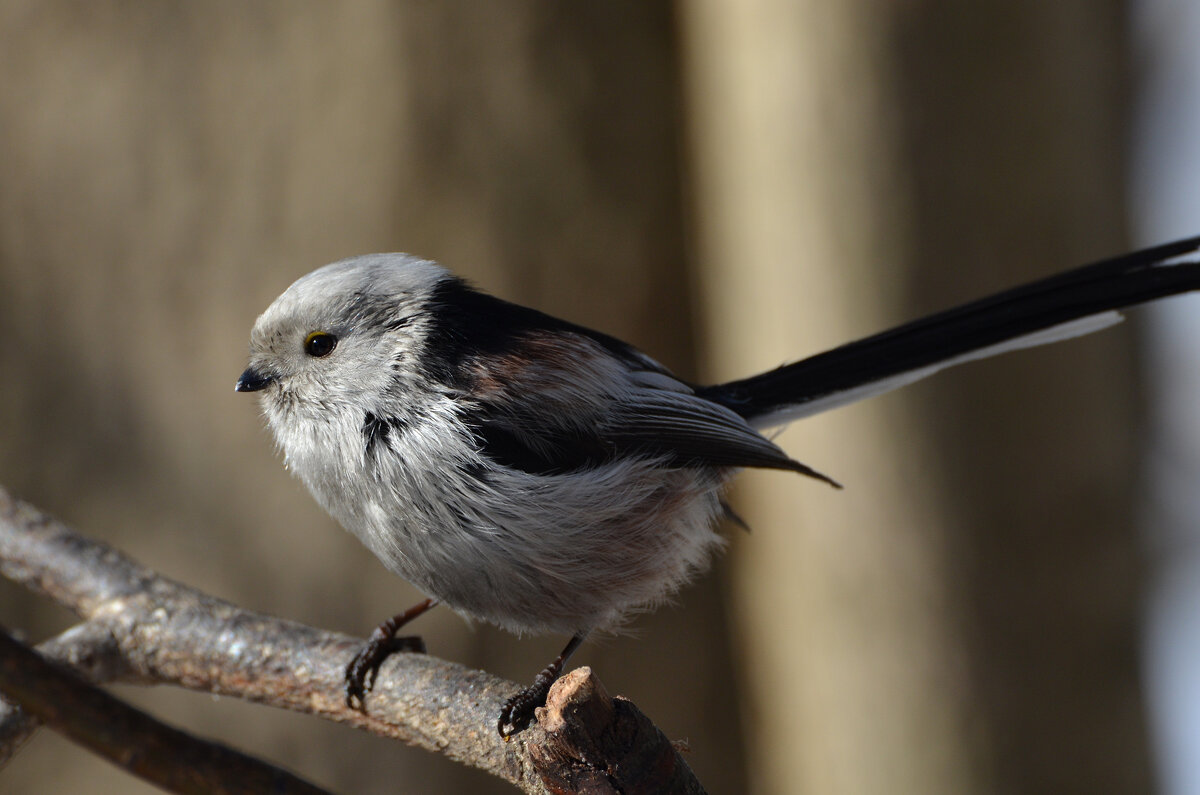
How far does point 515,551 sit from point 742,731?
175 cm

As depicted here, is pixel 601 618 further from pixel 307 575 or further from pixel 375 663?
pixel 307 575

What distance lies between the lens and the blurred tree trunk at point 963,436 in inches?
93.7

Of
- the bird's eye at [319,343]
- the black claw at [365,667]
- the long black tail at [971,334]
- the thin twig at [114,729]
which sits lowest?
the black claw at [365,667]

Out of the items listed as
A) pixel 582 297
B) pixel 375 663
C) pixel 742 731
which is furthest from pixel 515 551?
pixel 742 731

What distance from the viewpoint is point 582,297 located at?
99.8 inches

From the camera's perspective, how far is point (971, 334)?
62.5 inches

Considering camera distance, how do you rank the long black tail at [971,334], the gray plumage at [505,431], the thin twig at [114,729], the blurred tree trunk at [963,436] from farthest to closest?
the blurred tree trunk at [963,436]
the long black tail at [971,334]
the gray plumage at [505,431]
the thin twig at [114,729]

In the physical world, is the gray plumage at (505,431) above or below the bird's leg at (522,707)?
above

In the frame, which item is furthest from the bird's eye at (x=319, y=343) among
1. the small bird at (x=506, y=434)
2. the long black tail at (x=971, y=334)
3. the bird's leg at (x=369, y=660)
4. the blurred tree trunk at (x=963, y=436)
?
the blurred tree trunk at (x=963, y=436)

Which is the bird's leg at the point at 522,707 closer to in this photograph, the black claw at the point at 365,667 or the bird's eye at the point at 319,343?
the black claw at the point at 365,667

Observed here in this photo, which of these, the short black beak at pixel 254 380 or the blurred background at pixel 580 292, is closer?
the short black beak at pixel 254 380

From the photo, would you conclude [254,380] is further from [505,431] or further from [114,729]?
[114,729]

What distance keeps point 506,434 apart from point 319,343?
33 cm

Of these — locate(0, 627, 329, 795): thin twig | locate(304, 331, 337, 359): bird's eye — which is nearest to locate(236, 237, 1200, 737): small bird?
locate(304, 331, 337, 359): bird's eye
